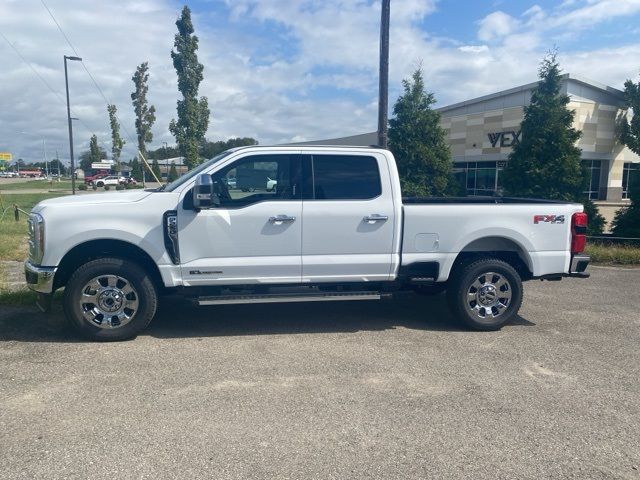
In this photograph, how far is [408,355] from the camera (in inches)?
212

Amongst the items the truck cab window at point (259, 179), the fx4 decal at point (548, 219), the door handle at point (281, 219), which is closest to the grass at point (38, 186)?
the truck cab window at point (259, 179)

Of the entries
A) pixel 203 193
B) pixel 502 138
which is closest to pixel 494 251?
pixel 203 193

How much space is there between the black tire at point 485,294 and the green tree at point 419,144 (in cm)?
864

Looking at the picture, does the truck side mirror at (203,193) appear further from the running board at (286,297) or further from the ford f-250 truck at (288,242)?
the running board at (286,297)

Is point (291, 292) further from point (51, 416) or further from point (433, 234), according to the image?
point (51, 416)

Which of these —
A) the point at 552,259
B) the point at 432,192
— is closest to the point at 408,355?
the point at 552,259

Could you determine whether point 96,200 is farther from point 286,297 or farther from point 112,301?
point 286,297

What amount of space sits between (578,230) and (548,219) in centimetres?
39

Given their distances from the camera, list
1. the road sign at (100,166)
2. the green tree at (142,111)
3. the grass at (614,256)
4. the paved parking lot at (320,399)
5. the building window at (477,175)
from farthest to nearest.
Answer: the road sign at (100,166)
the green tree at (142,111)
the building window at (477,175)
the grass at (614,256)
the paved parking lot at (320,399)

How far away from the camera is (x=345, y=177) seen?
20.0 feet

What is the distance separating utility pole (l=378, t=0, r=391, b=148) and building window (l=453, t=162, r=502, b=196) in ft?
69.0

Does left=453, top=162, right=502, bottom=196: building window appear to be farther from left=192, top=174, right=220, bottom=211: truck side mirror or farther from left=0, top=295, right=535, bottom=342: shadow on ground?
left=192, top=174, right=220, bottom=211: truck side mirror

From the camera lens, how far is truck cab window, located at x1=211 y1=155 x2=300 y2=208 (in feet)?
19.1

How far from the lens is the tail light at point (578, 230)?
6.31 m
